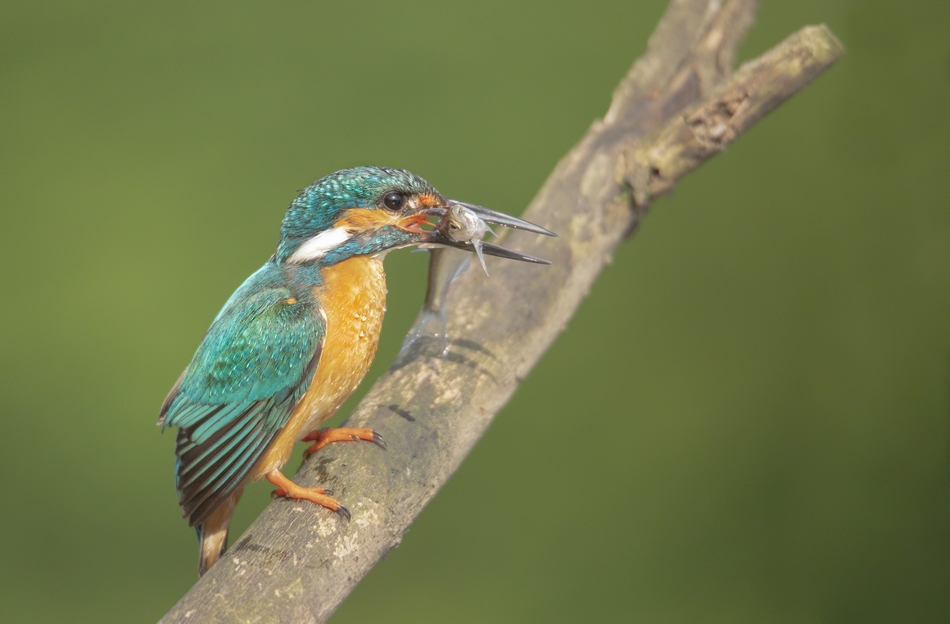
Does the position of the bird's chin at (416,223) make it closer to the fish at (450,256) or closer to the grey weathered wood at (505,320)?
the fish at (450,256)

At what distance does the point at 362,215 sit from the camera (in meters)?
1.81

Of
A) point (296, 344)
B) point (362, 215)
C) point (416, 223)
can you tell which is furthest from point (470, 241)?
point (296, 344)

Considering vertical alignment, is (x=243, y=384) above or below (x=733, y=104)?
below

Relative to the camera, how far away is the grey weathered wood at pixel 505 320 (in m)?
1.39

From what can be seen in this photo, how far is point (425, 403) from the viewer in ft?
5.86

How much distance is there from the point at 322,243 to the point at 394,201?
188mm

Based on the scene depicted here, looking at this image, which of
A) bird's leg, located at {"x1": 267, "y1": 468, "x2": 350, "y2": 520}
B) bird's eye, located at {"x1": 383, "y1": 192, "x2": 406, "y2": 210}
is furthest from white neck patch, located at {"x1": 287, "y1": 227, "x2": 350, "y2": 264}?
bird's leg, located at {"x1": 267, "y1": 468, "x2": 350, "y2": 520}

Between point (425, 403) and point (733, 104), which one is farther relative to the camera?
point (733, 104)

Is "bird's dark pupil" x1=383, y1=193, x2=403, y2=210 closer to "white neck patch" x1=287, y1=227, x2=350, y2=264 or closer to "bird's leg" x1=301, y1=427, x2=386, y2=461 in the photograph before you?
"white neck patch" x1=287, y1=227, x2=350, y2=264

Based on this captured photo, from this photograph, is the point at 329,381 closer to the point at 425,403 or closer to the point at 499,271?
the point at 425,403

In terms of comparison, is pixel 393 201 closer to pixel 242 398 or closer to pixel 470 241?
pixel 470 241

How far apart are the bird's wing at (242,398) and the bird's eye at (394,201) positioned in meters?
0.29

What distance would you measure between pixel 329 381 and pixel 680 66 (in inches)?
60.9

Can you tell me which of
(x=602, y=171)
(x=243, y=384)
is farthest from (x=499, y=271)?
(x=243, y=384)
